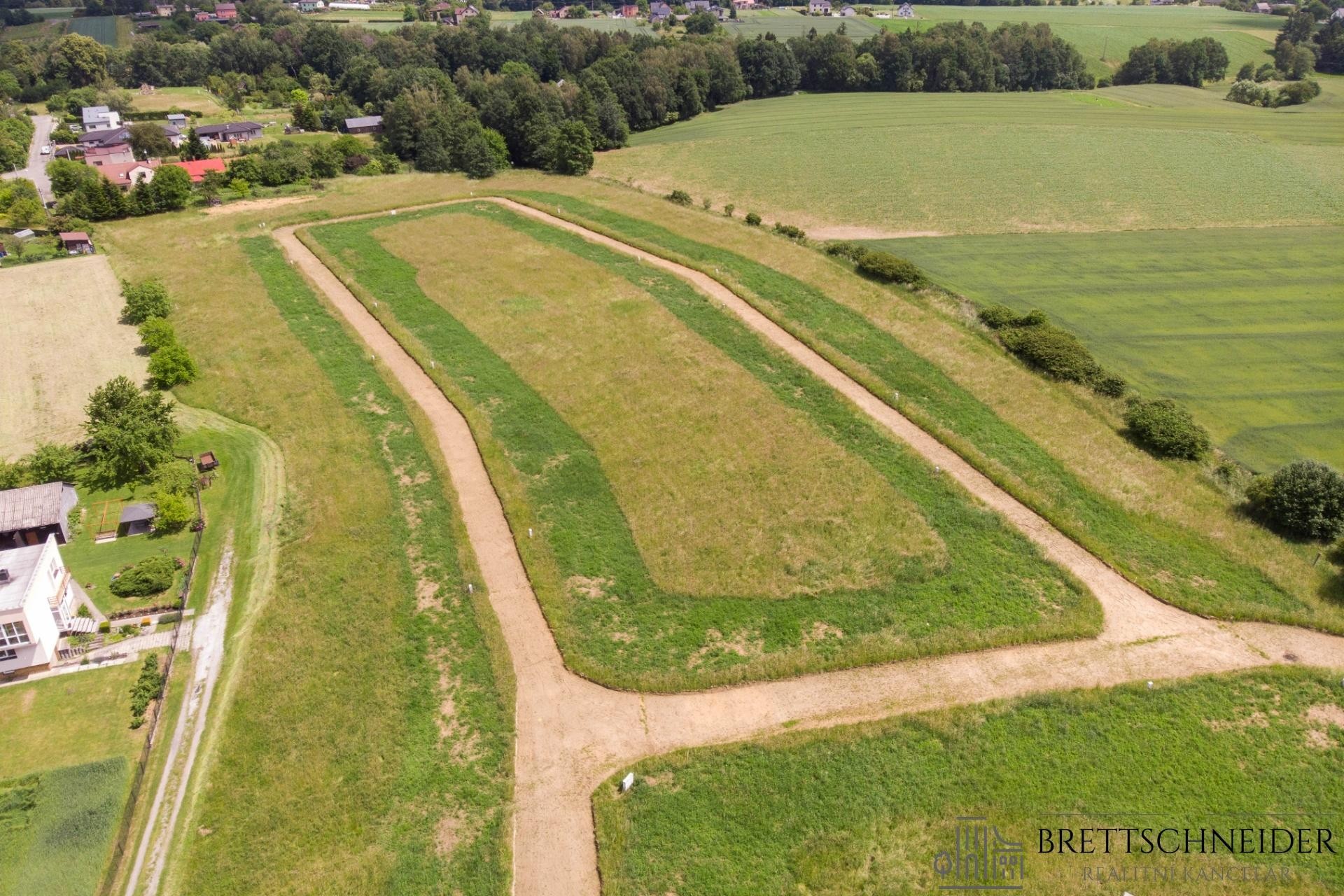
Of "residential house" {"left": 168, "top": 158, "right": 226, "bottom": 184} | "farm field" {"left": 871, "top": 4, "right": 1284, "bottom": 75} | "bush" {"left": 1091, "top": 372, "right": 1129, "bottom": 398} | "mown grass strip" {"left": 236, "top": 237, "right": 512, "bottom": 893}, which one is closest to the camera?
"mown grass strip" {"left": 236, "top": 237, "right": 512, "bottom": 893}

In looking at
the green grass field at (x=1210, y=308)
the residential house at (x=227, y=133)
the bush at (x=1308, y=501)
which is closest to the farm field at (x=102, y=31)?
the residential house at (x=227, y=133)

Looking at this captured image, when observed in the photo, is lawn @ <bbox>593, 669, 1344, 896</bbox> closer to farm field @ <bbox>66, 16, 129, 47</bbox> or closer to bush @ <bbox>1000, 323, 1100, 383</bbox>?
bush @ <bbox>1000, 323, 1100, 383</bbox>

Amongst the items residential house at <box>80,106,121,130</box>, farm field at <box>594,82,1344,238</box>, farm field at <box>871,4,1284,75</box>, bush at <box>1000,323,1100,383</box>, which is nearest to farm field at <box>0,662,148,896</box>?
bush at <box>1000,323,1100,383</box>

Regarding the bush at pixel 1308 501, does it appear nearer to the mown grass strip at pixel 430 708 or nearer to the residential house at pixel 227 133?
the mown grass strip at pixel 430 708

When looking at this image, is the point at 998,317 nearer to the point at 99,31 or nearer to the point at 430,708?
the point at 430,708

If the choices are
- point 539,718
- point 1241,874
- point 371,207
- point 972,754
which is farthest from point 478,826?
point 371,207

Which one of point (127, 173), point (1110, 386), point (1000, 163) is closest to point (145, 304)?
point (127, 173)
